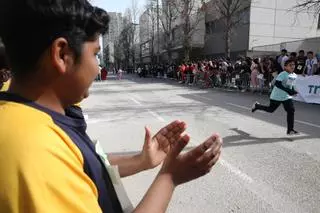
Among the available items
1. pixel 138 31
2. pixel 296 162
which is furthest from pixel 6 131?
pixel 138 31

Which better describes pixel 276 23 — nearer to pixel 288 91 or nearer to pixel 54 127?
pixel 288 91

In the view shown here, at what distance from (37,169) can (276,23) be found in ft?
120

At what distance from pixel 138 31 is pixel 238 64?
58.4 metres

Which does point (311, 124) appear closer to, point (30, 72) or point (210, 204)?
point (210, 204)

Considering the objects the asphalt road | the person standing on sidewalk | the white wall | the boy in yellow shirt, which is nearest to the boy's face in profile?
the boy in yellow shirt

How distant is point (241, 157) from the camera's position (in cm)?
572

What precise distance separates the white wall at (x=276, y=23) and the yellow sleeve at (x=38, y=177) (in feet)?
111

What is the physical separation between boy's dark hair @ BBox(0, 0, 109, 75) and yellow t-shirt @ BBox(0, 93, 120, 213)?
0.16 metres

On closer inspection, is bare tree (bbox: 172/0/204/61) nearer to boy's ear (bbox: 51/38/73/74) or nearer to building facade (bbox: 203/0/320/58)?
building facade (bbox: 203/0/320/58)

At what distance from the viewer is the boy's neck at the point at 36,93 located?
106cm

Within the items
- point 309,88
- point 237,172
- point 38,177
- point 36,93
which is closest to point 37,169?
point 38,177

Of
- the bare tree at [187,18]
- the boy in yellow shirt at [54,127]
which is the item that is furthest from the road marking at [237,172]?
the bare tree at [187,18]

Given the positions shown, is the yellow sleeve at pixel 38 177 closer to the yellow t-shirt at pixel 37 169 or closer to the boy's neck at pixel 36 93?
the yellow t-shirt at pixel 37 169

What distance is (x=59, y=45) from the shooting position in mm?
1024
